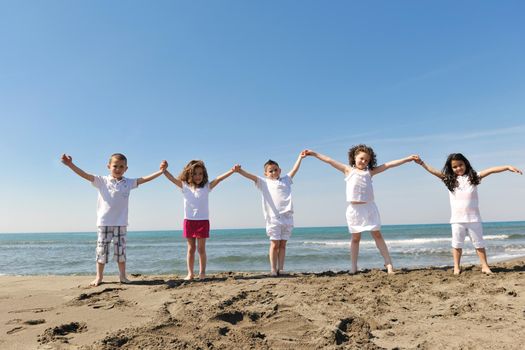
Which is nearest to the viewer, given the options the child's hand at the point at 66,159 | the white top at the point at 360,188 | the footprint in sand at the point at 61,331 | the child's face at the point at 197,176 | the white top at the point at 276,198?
the footprint in sand at the point at 61,331

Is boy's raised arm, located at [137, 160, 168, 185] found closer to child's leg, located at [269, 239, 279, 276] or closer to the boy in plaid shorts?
the boy in plaid shorts

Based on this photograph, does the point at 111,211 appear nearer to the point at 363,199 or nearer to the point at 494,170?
the point at 363,199

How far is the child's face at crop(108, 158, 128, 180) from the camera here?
18.6ft

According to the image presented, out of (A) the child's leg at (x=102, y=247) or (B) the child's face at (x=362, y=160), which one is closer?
(A) the child's leg at (x=102, y=247)

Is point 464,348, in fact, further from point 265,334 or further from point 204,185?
point 204,185

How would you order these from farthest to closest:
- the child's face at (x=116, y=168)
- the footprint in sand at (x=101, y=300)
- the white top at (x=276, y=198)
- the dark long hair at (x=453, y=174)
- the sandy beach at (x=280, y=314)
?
1. the white top at (x=276, y=198)
2. the child's face at (x=116, y=168)
3. the dark long hair at (x=453, y=174)
4. the footprint in sand at (x=101, y=300)
5. the sandy beach at (x=280, y=314)

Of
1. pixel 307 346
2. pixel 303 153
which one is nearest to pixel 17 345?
pixel 307 346

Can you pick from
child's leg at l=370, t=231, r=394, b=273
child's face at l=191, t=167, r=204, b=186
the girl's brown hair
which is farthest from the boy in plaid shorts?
child's leg at l=370, t=231, r=394, b=273

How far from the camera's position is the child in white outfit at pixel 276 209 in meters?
6.01

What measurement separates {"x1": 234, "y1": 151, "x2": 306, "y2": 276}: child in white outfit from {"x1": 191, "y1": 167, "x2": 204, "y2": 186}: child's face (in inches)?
24.3

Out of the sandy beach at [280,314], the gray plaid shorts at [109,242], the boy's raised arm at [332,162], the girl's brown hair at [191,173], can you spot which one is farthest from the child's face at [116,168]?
the boy's raised arm at [332,162]

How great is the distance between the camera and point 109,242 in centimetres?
548

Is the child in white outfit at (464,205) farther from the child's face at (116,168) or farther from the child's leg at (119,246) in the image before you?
the child's face at (116,168)

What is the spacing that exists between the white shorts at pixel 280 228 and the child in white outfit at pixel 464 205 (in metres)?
2.65
